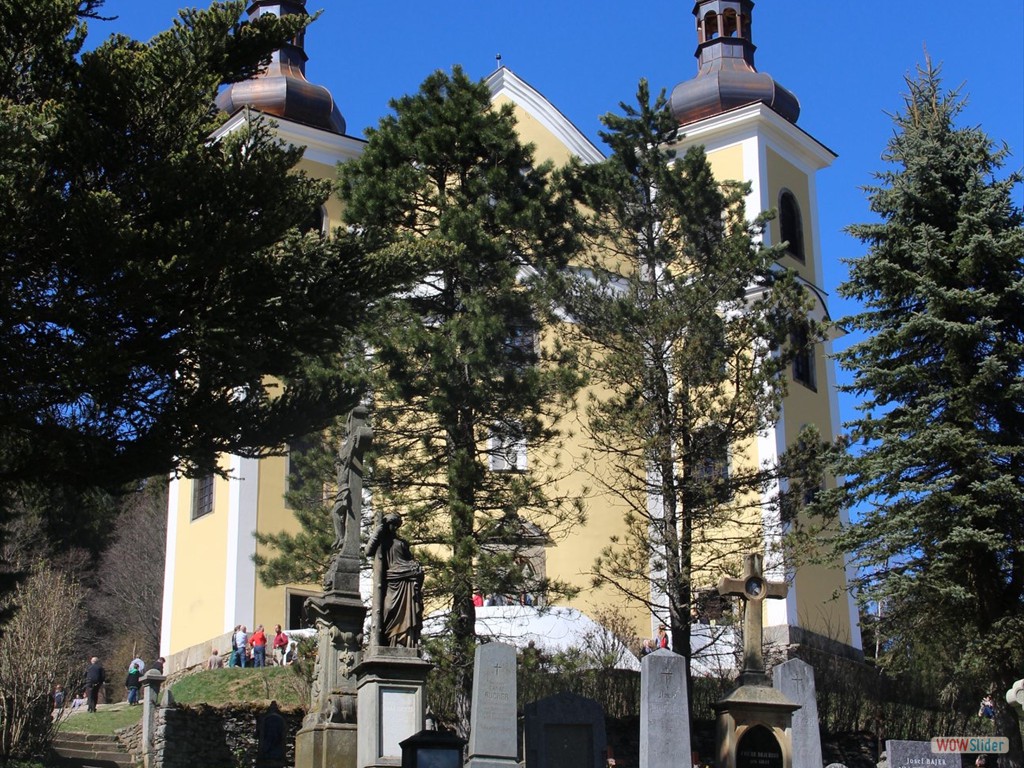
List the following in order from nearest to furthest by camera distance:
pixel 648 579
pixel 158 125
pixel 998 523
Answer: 1. pixel 158 125
2. pixel 998 523
3. pixel 648 579

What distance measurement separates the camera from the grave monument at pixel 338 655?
46.0 ft

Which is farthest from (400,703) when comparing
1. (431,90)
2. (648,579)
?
(431,90)

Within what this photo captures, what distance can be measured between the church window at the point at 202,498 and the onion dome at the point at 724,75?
48.9 feet

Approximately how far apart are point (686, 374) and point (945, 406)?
153 inches

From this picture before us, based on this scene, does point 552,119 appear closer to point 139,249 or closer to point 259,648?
point 259,648

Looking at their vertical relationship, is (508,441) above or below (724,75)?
below

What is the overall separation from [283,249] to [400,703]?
4572 millimetres

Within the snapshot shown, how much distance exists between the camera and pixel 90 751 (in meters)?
22.5

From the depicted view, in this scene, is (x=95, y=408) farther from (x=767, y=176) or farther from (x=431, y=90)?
(x=767, y=176)

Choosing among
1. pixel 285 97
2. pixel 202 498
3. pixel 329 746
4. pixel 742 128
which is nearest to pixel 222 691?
pixel 202 498

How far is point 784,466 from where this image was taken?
2148 centimetres

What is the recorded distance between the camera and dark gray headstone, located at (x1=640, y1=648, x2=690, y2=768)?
14094 millimetres

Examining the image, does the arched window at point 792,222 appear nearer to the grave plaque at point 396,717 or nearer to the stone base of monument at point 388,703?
the stone base of monument at point 388,703

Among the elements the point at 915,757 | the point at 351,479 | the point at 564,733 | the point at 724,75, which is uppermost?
the point at 724,75
